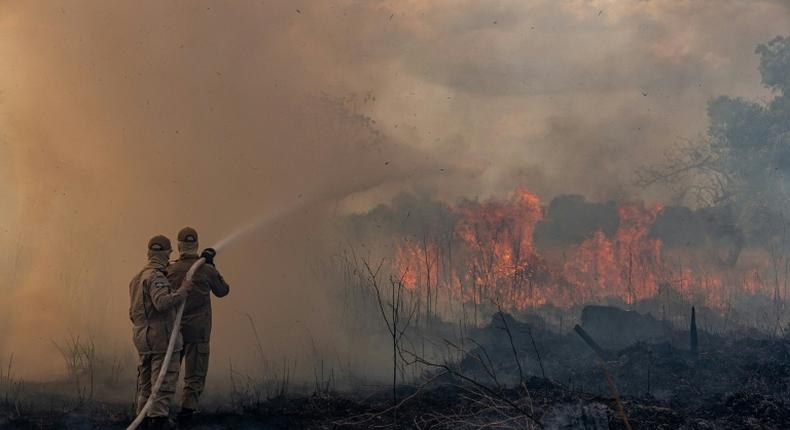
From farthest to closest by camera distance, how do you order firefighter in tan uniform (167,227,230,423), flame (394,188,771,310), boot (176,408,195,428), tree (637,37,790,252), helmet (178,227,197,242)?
tree (637,37,790,252) < flame (394,188,771,310) < helmet (178,227,197,242) < firefighter in tan uniform (167,227,230,423) < boot (176,408,195,428)

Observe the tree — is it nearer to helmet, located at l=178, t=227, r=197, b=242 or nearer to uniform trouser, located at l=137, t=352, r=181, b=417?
helmet, located at l=178, t=227, r=197, b=242

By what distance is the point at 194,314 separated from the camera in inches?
401

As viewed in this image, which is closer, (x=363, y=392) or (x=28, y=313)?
(x=363, y=392)

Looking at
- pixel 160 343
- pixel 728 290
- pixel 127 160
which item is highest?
pixel 127 160

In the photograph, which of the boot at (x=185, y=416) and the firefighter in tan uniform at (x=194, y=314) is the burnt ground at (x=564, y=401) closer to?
the boot at (x=185, y=416)

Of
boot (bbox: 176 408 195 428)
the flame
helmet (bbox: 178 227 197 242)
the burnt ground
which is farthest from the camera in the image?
the flame

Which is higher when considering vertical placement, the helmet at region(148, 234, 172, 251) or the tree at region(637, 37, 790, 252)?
the tree at region(637, 37, 790, 252)

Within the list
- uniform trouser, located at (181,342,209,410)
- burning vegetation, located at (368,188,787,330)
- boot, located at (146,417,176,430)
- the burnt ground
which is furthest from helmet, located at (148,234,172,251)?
burning vegetation, located at (368,188,787,330)

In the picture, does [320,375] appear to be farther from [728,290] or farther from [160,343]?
[728,290]

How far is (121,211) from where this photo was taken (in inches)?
721

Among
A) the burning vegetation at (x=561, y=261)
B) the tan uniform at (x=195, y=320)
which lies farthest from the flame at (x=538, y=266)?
the tan uniform at (x=195, y=320)

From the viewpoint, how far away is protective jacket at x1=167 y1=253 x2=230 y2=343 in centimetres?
1009

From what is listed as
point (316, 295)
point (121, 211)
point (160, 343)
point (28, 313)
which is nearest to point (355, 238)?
point (316, 295)

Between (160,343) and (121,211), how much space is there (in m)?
10.2
